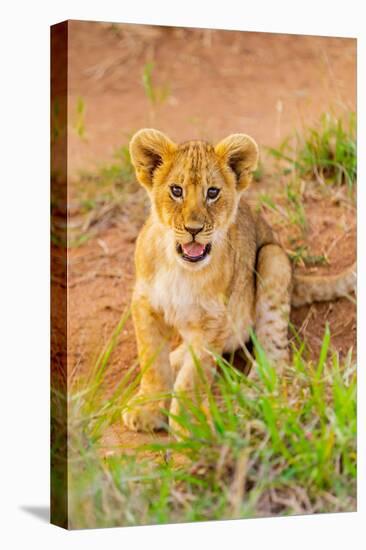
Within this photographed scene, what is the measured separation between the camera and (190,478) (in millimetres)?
8367

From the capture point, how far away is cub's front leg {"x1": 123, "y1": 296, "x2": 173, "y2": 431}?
8.97m

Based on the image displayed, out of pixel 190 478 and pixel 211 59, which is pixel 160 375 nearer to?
pixel 190 478

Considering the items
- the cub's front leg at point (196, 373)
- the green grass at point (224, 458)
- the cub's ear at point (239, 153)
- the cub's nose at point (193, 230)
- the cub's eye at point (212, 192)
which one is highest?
the cub's ear at point (239, 153)

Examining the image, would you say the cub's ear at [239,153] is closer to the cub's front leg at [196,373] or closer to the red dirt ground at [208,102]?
the red dirt ground at [208,102]

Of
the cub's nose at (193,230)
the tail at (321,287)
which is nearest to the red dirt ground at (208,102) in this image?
the tail at (321,287)

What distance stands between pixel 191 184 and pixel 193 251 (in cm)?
42

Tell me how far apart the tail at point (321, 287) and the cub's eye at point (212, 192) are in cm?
119

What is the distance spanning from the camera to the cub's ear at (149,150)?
8812 mm

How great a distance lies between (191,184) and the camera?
28.8 ft

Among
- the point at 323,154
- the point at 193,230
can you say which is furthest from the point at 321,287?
the point at 193,230

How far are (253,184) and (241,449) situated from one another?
2541 millimetres

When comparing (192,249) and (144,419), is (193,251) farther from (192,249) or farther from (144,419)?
(144,419)

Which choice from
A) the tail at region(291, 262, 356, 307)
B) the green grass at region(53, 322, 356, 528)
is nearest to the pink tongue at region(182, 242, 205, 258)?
the green grass at region(53, 322, 356, 528)

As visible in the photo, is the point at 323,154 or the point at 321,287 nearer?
the point at 321,287
